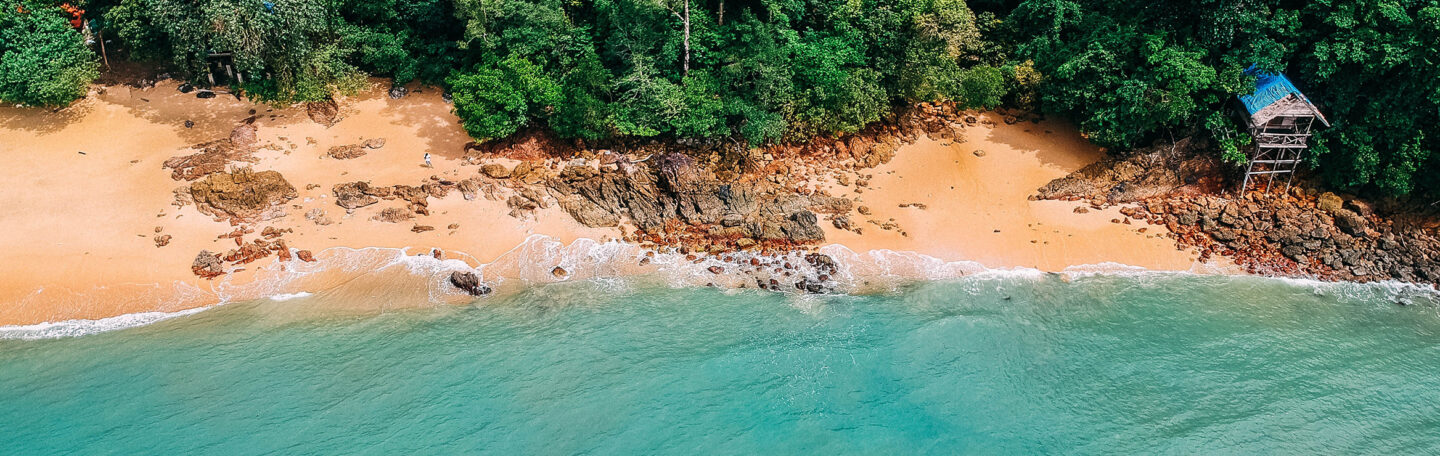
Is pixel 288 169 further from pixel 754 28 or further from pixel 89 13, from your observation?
pixel 754 28

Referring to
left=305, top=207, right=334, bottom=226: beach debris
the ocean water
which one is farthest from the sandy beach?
the ocean water

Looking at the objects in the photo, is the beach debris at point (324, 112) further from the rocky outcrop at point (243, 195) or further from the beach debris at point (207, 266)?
the beach debris at point (207, 266)

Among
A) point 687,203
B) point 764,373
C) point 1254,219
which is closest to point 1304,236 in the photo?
point 1254,219

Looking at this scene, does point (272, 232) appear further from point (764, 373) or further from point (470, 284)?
point (764, 373)

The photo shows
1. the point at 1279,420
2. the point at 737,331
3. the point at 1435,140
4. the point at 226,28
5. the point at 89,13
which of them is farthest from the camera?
the point at 89,13

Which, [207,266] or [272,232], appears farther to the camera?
[272,232]

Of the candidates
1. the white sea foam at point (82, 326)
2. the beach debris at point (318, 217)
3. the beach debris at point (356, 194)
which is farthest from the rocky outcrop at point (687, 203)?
the white sea foam at point (82, 326)

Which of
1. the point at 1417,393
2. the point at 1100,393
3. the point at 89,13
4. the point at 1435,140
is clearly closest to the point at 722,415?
the point at 1100,393
